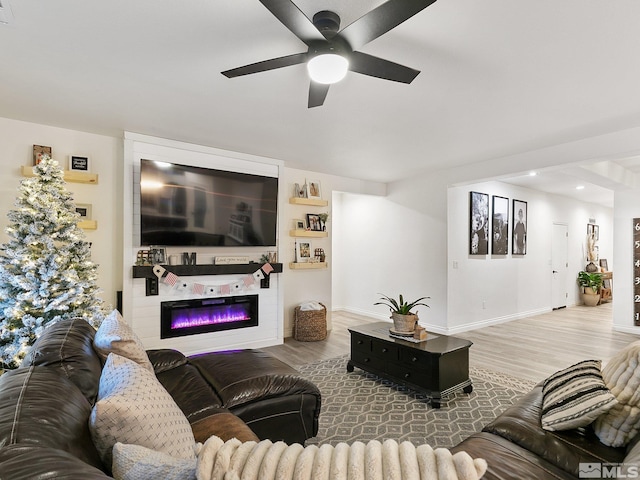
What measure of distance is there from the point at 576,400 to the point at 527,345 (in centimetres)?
368

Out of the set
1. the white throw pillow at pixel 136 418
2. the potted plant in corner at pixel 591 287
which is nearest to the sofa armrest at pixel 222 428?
the white throw pillow at pixel 136 418

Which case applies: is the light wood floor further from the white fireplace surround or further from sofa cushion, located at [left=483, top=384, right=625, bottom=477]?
sofa cushion, located at [left=483, top=384, right=625, bottom=477]

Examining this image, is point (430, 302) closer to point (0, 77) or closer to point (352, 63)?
point (352, 63)

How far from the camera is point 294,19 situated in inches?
62.2

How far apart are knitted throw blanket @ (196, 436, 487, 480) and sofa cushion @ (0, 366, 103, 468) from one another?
0.51 meters

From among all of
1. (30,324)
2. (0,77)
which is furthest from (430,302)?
(0,77)

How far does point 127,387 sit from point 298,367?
2791mm

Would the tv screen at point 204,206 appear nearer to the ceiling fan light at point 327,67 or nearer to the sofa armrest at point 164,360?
the sofa armrest at point 164,360

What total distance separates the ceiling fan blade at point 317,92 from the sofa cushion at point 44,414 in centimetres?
198

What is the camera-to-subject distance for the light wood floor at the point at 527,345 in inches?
156

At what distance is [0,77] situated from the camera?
99.8 inches

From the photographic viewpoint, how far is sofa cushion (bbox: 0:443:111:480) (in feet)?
2.16

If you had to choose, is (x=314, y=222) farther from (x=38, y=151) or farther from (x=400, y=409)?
(x=38, y=151)

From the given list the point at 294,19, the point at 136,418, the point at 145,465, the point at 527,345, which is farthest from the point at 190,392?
the point at 527,345
